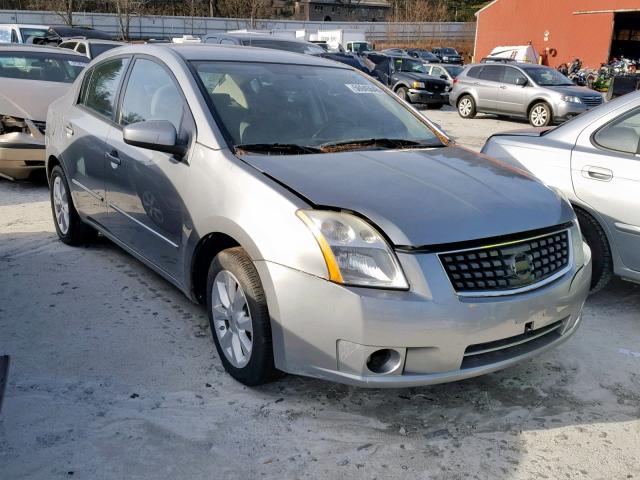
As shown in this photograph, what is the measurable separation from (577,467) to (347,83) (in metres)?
2.74

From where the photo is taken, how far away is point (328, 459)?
266 cm

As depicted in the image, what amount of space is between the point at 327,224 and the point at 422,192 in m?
0.55

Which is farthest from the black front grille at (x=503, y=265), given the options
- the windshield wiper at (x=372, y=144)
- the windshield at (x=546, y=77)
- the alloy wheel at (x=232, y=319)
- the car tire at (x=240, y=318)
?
the windshield at (x=546, y=77)

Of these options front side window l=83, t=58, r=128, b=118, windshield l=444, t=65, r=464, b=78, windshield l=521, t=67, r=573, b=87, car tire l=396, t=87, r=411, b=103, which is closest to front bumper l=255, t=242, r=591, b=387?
front side window l=83, t=58, r=128, b=118

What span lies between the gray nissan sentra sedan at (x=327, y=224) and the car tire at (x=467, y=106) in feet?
45.8

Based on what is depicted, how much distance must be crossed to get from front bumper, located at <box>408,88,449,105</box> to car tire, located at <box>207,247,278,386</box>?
17.2 meters

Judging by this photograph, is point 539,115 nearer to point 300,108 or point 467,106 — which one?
point 467,106

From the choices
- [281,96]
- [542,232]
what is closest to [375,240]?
[542,232]

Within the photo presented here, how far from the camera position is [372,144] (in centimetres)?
371

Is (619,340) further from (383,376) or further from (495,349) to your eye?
(383,376)

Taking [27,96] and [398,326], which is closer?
[398,326]

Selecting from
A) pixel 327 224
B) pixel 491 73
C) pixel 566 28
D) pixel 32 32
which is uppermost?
pixel 566 28

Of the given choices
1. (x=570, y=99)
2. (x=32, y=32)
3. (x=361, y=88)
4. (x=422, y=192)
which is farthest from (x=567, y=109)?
(x=32, y=32)

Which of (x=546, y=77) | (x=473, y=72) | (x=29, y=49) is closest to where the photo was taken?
(x=29, y=49)
